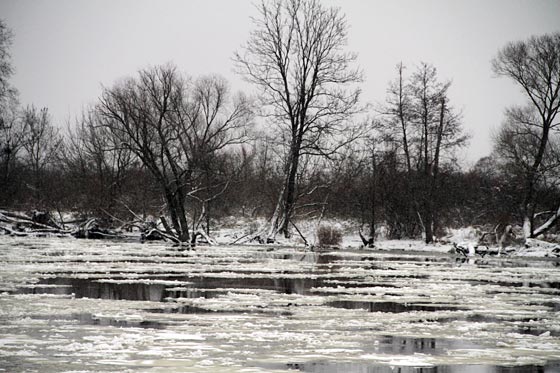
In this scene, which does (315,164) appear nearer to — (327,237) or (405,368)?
(327,237)

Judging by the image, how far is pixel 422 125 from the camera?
3706 centimetres

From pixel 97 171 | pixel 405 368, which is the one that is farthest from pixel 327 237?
pixel 405 368

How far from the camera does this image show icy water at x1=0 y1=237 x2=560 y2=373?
6.93 metres

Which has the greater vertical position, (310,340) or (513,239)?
(513,239)

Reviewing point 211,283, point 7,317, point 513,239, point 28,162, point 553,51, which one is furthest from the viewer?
point 28,162

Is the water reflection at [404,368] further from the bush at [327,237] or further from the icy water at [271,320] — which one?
the bush at [327,237]

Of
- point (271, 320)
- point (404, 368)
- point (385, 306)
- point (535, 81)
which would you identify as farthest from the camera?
point (535, 81)

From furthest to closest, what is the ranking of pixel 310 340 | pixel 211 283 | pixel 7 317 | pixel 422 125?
1. pixel 422 125
2. pixel 211 283
3. pixel 7 317
4. pixel 310 340

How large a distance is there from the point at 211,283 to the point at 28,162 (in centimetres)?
5657

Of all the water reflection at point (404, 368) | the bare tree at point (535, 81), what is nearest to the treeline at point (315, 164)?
the bare tree at point (535, 81)

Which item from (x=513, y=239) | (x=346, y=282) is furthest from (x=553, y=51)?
(x=346, y=282)

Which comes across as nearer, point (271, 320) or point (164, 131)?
point (271, 320)

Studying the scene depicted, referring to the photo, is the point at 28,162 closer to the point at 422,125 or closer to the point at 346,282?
the point at 422,125

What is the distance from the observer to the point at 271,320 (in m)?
9.75
